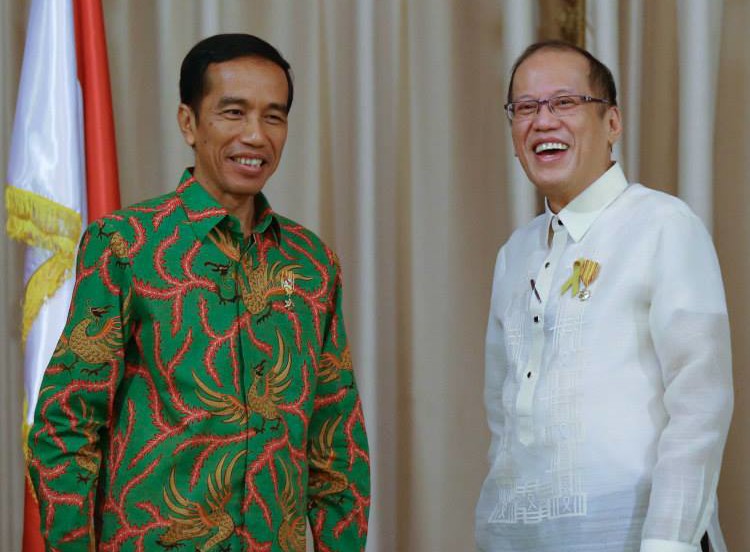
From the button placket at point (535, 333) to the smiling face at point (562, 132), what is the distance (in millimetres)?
87

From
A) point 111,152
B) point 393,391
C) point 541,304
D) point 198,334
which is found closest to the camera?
point 198,334

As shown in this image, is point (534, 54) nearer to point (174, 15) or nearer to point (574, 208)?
point (574, 208)

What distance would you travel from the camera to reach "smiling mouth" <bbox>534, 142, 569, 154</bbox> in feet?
6.66

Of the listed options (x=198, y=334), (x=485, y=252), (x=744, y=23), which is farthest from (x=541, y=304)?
(x=744, y=23)

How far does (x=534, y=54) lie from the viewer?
2088 mm

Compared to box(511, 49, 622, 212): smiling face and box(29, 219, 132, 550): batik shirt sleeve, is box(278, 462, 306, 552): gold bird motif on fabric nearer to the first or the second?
box(29, 219, 132, 550): batik shirt sleeve

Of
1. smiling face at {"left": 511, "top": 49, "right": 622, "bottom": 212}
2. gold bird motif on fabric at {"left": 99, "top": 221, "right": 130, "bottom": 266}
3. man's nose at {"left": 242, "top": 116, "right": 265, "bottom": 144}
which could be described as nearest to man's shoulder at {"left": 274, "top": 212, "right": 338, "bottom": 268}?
man's nose at {"left": 242, "top": 116, "right": 265, "bottom": 144}

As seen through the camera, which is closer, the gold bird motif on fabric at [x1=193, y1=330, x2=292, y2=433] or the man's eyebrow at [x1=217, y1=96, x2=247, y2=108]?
the gold bird motif on fabric at [x1=193, y1=330, x2=292, y2=433]

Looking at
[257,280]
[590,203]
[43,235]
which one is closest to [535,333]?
[590,203]

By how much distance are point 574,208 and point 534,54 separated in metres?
0.32

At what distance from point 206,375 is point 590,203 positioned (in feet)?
2.56

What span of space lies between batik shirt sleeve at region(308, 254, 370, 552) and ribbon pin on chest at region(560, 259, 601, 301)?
0.44m

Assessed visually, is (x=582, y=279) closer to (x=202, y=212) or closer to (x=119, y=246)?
(x=202, y=212)

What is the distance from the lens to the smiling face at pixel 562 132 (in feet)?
6.64
